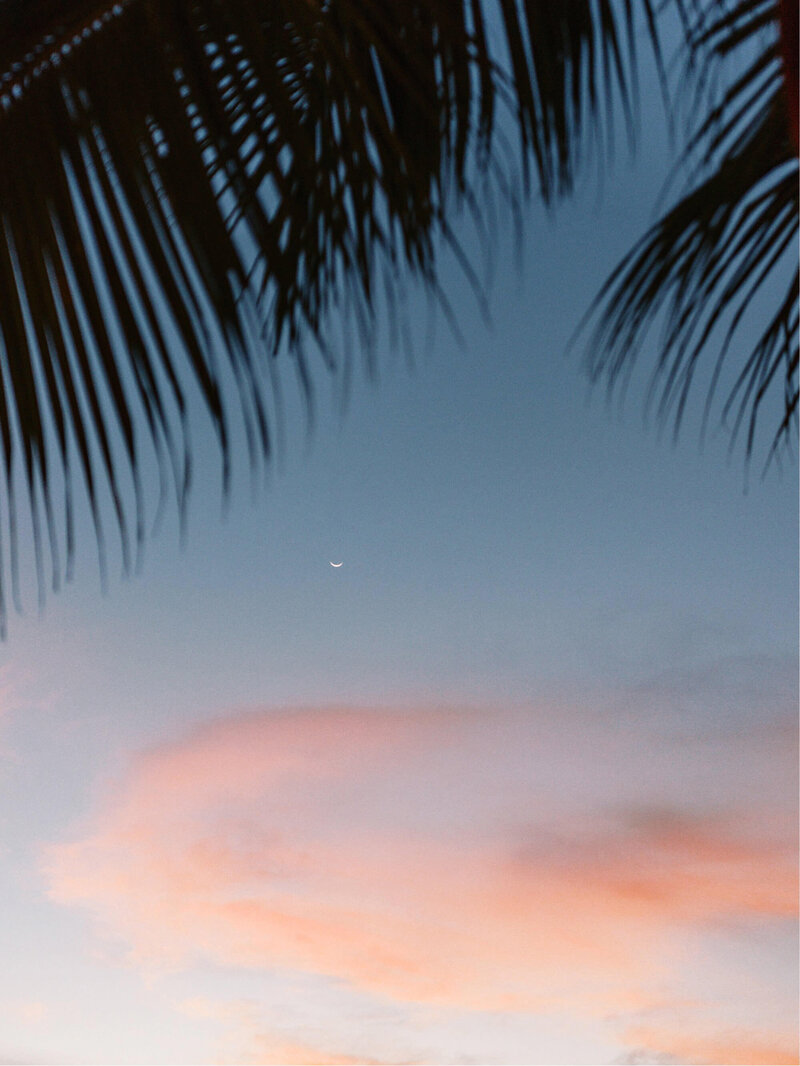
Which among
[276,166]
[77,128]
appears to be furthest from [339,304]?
[77,128]

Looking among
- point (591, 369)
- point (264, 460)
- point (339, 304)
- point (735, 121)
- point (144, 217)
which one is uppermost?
point (735, 121)

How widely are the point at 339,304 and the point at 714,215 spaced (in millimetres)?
408

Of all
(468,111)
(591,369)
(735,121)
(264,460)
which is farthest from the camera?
(591,369)

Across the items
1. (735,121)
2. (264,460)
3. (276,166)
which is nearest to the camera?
(264,460)

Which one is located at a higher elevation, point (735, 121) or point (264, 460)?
point (735, 121)

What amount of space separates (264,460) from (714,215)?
61 cm

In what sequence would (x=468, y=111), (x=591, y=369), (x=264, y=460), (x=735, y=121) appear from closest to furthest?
(x=264, y=460) → (x=468, y=111) → (x=735, y=121) → (x=591, y=369)

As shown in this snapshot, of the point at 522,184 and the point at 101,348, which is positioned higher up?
the point at 522,184

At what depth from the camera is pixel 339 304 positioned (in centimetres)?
98

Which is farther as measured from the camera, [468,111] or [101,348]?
[468,111]

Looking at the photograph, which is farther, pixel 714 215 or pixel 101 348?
pixel 714 215

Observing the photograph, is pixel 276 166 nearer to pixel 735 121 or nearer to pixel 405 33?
pixel 405 33

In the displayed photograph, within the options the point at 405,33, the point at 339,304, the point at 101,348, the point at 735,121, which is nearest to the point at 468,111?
the point at 405,33

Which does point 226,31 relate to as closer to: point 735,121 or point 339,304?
point 339,304
